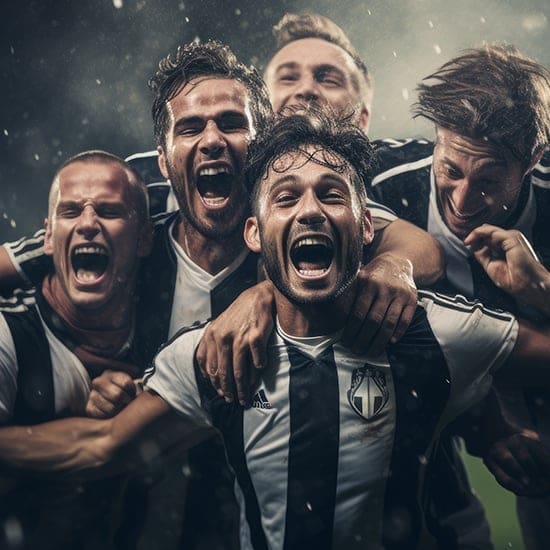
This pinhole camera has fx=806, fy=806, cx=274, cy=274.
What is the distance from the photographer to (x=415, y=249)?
7.32ft

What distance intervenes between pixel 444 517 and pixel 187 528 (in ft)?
2.42

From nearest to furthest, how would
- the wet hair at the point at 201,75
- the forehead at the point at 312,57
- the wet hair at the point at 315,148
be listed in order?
the wet hair at the point at 315,148 < the wet hair at the point at 201,75 < the forehead at the point at 312,57

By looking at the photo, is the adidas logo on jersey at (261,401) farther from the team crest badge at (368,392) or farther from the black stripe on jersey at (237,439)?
the team crest badge at (368,392)

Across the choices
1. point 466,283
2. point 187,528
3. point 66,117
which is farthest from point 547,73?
point 187,528

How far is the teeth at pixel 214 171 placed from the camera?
230cm

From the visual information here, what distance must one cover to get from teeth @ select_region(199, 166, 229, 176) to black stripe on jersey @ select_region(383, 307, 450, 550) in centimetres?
67

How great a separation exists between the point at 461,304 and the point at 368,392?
1.14 ft

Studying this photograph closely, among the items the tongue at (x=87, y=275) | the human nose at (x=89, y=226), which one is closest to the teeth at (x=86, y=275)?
the tongue at (x=87, y=275)

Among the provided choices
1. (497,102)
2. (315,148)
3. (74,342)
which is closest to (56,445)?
(74,342)

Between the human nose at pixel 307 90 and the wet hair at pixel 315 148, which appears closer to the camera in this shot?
the wet hair at pixel 315 148

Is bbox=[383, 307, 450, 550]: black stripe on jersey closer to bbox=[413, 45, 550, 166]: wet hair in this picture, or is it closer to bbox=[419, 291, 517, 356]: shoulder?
bbox=[419, 291, 517, 356]: shoulder

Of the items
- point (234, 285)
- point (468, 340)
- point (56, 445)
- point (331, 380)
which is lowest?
point (56, 445)

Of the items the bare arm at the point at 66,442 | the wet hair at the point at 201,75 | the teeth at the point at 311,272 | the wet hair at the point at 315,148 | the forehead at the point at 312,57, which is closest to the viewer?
the teeth at the point at 311,272

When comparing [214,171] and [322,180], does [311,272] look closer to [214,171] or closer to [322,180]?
[322,180]
